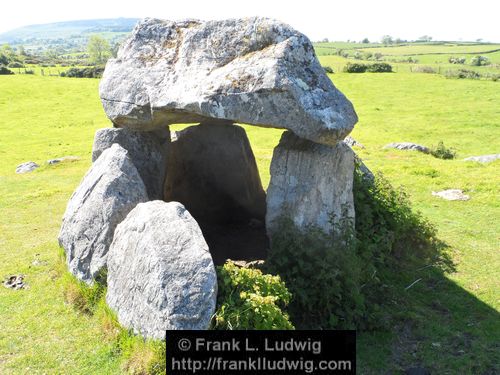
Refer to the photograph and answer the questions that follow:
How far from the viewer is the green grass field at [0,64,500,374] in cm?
742

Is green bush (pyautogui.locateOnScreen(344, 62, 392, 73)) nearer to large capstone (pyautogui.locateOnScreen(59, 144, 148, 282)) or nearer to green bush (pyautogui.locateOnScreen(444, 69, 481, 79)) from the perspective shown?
green bush (pyautogui.locateOnScreen(444, 69, 481, 79))

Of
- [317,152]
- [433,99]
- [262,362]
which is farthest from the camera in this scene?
[433,99]

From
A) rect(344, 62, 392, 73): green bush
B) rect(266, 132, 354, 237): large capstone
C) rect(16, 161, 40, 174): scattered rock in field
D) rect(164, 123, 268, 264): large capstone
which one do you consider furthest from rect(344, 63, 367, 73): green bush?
rect(266, 132, 354, 237): large capstone

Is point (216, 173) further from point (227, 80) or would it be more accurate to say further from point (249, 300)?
point (249, 300)

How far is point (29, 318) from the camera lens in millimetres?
8453

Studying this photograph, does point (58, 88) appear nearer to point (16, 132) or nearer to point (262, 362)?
point (16, 132)

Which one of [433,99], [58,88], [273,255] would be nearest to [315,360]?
[273,255]

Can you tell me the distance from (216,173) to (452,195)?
690 centimetres

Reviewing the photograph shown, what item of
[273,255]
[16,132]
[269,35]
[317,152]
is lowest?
[16,132]

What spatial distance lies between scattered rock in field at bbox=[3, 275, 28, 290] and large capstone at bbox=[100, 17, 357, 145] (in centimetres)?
356

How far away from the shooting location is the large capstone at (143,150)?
1030 centimetres

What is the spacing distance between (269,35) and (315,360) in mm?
5029

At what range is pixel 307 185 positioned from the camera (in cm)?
906

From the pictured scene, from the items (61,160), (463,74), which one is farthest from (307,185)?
(463,74)
